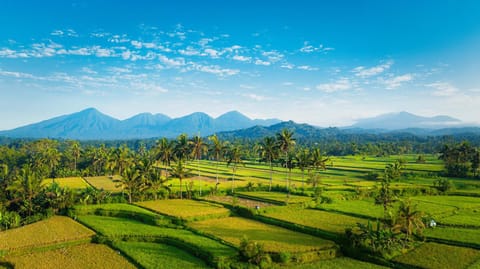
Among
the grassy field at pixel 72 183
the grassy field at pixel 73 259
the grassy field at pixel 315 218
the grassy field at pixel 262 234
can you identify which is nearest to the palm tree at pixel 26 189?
the grassy field at pixel 73 259

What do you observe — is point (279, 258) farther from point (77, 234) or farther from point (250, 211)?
point (77, 234)

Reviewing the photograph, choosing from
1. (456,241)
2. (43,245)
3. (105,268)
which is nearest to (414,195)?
(456,241)

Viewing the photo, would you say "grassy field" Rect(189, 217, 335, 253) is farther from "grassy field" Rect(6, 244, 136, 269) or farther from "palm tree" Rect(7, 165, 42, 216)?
"palm tree" Rect(7, 165, 42, 216)

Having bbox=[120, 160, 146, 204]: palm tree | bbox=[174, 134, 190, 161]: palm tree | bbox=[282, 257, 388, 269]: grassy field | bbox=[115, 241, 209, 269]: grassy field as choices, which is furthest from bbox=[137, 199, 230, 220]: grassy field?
bbox=[282, 257, 388, 269]: grassy field

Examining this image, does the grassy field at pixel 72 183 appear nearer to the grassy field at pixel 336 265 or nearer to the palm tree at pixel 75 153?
the palm tree at pixel 75 153

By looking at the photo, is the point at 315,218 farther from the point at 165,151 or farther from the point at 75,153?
the point at 75,153

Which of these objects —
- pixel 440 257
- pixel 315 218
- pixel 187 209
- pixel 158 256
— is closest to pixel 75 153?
pixel 187 209
